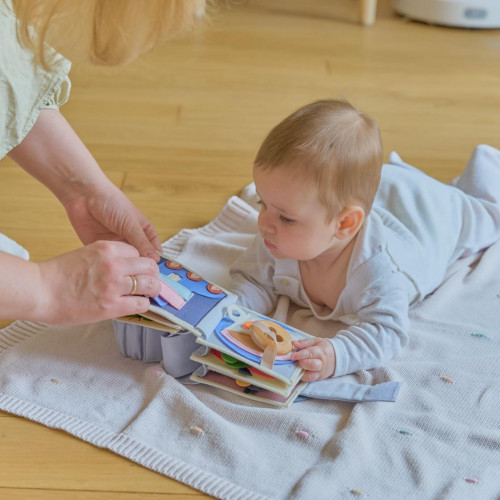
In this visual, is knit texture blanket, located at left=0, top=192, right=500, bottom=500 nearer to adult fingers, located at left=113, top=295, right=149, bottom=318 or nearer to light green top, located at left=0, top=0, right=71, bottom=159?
adult fingers, located at left=113, top=295, right=149, bottom=318

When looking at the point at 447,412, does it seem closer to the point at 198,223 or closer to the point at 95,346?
the point at 95,346

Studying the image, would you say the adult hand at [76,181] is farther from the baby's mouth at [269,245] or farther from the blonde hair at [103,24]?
the blonde hair at [103,24]

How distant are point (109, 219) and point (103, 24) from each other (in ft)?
1.35

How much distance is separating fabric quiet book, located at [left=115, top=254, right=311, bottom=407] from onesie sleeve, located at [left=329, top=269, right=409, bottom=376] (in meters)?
0.07

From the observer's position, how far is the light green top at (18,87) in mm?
1148

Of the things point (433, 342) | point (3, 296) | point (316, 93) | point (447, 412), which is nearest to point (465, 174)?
point (433, 342)

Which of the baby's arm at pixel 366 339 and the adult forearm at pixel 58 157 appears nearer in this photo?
the baby's arm at pixel 366 339

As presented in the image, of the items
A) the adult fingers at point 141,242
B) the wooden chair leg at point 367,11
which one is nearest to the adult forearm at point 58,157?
the adult fingers at point 141,242

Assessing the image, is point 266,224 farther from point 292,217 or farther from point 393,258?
point 393,258

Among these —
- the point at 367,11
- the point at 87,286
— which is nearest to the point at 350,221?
the point at 87,286

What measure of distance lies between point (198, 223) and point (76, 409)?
23.3 inches

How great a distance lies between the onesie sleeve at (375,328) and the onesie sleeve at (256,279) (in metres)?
0.15

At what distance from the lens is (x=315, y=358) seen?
1065 mm

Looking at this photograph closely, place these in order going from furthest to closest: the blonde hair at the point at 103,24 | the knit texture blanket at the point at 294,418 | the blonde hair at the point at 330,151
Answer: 1. the blonde hair at the point at 330,151
2. the knit texture blanket at the point at 294,418
3. the blonde hair at the point at 103,24
